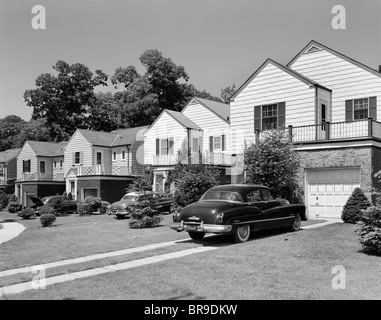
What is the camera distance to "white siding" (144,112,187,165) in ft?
115

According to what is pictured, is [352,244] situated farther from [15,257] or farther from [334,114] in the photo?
[334,114]

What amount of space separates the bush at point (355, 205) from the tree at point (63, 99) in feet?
167

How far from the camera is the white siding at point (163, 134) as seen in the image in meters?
35.0

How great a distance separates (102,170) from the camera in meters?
37.4

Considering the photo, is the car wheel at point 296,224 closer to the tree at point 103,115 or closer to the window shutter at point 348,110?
the window shutter at point 348,110

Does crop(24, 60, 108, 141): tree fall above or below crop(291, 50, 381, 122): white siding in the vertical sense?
above

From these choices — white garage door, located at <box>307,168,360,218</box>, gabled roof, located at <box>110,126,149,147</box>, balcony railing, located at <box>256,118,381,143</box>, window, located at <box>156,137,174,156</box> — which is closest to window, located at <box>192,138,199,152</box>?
window, located at <box>156,137,174,156</box>

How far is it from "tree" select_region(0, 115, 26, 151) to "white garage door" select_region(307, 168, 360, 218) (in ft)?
214

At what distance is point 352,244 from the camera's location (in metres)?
12.4

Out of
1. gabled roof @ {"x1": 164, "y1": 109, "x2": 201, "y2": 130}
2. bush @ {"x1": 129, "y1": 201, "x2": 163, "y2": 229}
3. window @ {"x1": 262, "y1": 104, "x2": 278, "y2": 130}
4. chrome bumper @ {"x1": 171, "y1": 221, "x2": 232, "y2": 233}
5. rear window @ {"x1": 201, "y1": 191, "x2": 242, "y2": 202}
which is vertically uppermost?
gabled roof @ {"x1": 164, "y1": 109, "x2": 201, "y2": 130}

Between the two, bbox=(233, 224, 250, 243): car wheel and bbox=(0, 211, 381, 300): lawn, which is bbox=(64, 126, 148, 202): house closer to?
bbox=(0, 211, 381, 300): lawn

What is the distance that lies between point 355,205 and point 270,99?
853cm
